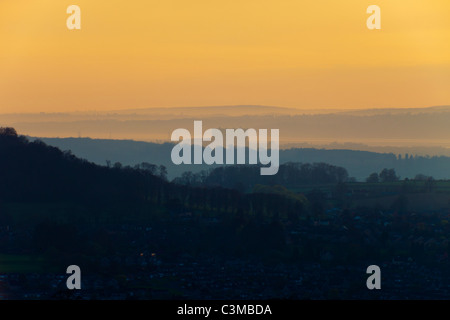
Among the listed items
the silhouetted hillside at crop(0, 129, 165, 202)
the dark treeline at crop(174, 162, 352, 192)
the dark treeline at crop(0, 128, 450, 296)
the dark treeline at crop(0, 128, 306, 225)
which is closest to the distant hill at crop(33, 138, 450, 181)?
the dark treeline at crop(174, 162, 352, 192)

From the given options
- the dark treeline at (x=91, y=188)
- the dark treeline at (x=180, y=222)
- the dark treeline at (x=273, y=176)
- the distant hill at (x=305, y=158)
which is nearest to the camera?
the dark treeline at (x=180, y=222)

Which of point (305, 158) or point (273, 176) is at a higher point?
point (305, 158)

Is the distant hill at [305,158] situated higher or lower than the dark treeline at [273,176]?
higher

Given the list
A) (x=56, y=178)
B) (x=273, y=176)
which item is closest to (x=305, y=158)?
(x=273, y=176)

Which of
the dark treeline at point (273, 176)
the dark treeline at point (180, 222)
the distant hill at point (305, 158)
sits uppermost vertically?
the distant hill at point (305, 158)

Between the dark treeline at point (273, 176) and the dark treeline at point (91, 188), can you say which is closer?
the dark treeline at point (91, 188)

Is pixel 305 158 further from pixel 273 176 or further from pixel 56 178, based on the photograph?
pixel 56 178

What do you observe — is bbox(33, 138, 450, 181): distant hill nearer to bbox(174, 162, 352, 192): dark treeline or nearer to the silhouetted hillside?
bbox(174, 162, 352, 192): dark treeline

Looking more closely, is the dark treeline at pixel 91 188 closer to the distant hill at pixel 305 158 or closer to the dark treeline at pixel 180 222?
the dark treeline at pixel 180 222

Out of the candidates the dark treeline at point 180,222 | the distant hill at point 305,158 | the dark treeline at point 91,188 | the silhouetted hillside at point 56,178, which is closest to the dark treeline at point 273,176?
the distant hill at point 305,158
